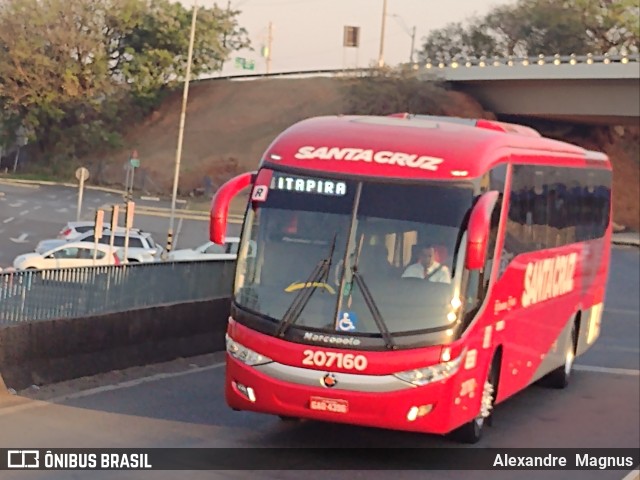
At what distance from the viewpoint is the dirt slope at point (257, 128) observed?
7275cm

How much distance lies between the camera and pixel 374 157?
1155 cm

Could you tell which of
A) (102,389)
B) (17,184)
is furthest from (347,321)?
(17,184)

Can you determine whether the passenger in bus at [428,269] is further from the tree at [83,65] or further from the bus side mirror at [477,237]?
the tree at [83,65]

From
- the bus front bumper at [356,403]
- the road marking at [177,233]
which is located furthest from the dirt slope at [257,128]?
the bus front bumper at [356,403]

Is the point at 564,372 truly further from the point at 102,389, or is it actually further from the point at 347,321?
the point at 347,321

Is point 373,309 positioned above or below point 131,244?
above

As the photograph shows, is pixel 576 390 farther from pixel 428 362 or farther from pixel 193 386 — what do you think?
pixel 428 362

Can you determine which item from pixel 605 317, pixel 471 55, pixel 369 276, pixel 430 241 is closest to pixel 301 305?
pixel 369 276

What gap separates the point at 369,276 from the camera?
1098 cm

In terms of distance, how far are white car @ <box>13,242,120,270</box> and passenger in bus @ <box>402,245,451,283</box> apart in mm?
18776

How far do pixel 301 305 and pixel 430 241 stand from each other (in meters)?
1.35

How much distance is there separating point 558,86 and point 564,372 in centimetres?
4964

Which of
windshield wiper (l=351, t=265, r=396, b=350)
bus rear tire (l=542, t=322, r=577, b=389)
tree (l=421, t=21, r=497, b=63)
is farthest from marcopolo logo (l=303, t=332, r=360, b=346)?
tree (l=421, t=21, r=497, b=63)

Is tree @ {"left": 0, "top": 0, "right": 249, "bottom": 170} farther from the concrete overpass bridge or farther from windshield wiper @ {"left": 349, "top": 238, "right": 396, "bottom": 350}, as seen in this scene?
the concrete overpass bridge
